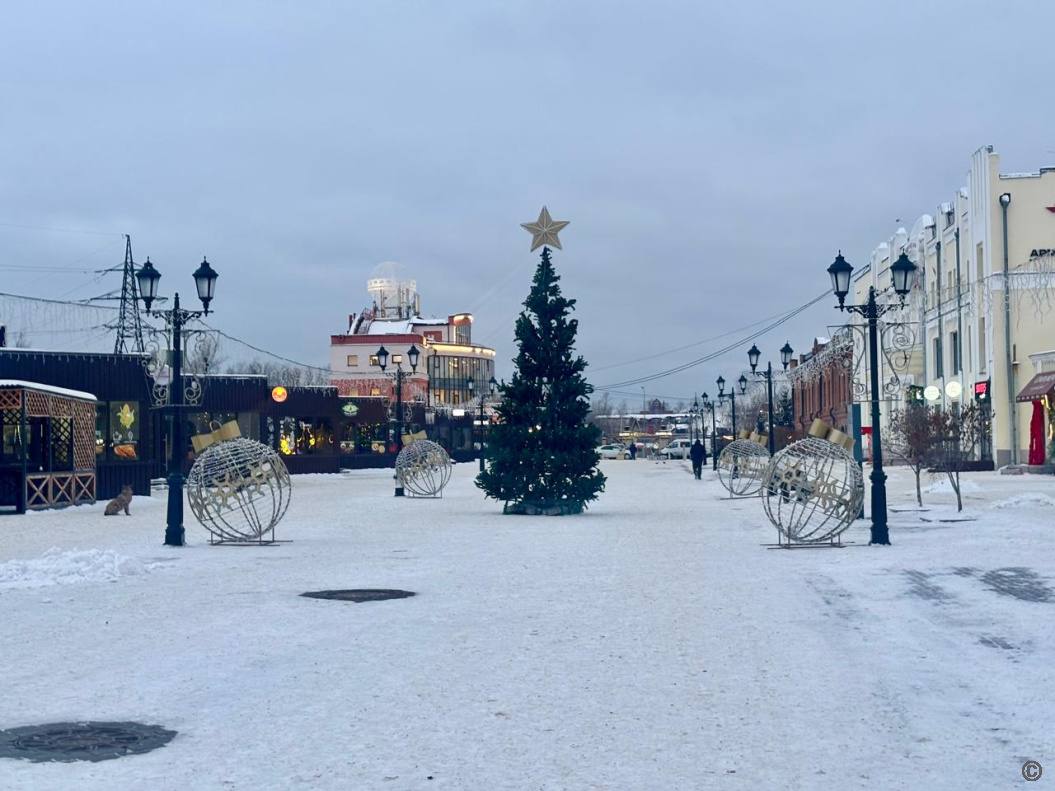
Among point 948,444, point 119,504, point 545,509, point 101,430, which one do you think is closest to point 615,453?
point 101,430

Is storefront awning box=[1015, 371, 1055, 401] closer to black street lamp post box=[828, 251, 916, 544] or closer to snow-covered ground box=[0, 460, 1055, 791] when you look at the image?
black street lamp post box=[828, 251, 916, 544]

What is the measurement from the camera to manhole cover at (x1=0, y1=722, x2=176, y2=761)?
6930mm

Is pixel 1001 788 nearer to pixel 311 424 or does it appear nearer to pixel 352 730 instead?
pixel 352 730

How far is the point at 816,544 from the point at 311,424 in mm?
43916

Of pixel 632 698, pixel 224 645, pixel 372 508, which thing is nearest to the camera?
pixel 632 698

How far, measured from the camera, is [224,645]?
34.6ft

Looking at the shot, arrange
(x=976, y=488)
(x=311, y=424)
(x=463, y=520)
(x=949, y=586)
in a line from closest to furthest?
(x=949, y=586) < (x=463, y=520) < (x=976, y=488) < (x=311, y=424)

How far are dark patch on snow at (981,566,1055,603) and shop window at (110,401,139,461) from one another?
94.8 feet

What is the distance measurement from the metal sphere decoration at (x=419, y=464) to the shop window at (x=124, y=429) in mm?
8176

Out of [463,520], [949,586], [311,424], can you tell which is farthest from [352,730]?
[311,424]

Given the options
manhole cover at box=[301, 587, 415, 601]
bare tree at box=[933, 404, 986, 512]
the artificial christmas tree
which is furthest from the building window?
manhole cover at box=[301, 587, 415, 601]

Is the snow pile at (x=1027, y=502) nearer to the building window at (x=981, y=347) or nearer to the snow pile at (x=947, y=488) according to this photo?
the snow pile at (x=947, y=488)

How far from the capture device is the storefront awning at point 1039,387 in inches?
1670

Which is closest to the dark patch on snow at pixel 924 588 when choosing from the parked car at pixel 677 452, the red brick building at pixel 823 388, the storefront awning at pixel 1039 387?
the storefront awning at pixel 1039 387
